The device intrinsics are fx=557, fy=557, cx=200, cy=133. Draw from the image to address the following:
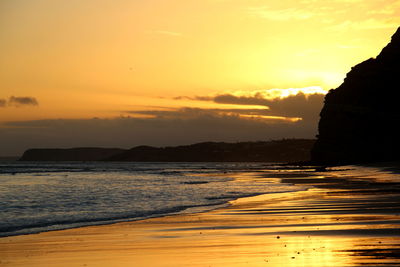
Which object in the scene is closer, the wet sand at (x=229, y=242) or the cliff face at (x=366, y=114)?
the wet sand at (x=229, y=242)

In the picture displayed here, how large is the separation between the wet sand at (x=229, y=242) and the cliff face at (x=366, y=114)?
288 feet

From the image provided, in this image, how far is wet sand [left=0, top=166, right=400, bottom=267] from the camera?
10594 mm

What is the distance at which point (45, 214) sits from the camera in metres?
22.2

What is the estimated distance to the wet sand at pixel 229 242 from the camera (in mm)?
10594

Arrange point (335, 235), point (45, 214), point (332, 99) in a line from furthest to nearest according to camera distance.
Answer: point (332, 99)
point (45, 214)
point (335, 235)

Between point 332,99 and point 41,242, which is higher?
point 332,99

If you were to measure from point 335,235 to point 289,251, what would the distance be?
7.85ft

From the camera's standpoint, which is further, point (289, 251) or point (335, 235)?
point (335, 235)

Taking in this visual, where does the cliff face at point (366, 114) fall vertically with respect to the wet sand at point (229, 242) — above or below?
above

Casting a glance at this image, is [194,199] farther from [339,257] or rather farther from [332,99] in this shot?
[332,99]

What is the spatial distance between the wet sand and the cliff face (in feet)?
288

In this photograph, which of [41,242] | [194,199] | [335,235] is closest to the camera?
[335,235]

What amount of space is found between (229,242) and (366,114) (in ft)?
327

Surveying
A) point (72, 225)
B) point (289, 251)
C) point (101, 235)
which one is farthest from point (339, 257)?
point (72, 225)
